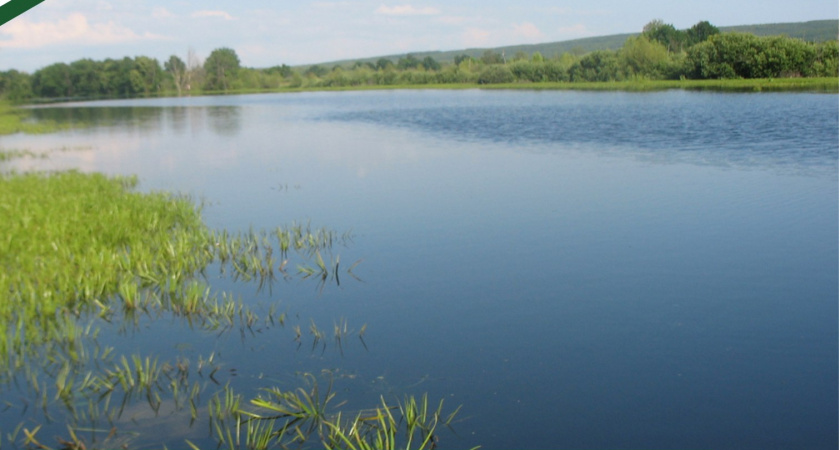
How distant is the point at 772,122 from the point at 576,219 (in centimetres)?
1310

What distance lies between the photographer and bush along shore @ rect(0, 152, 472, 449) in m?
4.20

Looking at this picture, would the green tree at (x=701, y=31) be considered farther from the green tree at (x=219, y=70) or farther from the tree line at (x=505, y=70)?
the green tree at (x=219, y=70)

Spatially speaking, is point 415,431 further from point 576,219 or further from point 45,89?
point 45,89

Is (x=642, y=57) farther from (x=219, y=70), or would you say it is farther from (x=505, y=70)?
(x=219, y=70)

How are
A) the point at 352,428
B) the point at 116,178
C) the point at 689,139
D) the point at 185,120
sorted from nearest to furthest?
the point at 352,428 < the point at 116,178 < the point at 689,139 < the point at 185,120

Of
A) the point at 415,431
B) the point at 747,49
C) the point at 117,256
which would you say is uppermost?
the point at 747,49

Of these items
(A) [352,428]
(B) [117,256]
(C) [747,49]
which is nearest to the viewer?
(A) [352,428]

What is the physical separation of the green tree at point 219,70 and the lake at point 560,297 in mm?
75159

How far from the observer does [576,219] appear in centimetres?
916

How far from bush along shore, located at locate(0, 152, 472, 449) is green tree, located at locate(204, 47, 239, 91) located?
8030 centimetres

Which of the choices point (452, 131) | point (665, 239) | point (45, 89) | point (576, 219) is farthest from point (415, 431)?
point (45, 89)

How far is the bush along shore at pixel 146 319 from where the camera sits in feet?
13.8

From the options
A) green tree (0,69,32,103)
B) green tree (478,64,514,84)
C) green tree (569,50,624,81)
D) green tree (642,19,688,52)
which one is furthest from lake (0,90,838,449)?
green tree (642,19,688,52)

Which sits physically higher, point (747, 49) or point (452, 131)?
point (747, 49)
